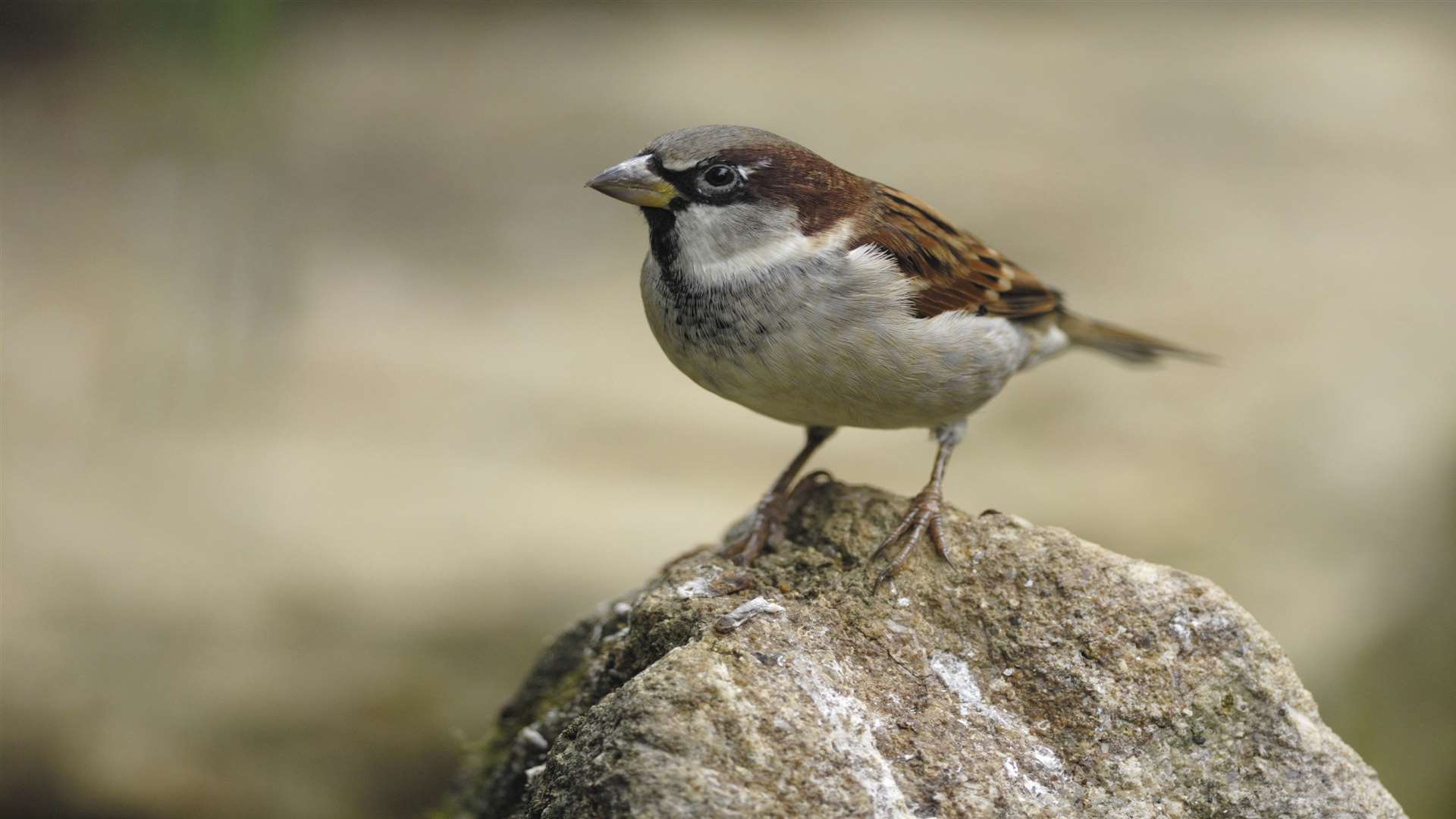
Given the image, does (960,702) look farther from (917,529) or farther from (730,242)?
(730,242)

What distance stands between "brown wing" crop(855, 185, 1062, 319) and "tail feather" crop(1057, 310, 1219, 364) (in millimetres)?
484

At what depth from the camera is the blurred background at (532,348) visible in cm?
627

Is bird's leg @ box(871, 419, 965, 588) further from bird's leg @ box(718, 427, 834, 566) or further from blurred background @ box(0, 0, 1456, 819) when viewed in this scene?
blurred background @ box(0, 0, 1456, 819)

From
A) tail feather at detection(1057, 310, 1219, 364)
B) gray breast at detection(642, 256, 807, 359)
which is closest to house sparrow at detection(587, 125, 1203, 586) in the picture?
gray breast at detection(642, 256, 807, 359)

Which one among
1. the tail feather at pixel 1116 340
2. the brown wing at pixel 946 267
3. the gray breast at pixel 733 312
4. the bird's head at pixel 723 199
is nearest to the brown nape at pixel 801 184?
the bird's head at pixel 723 199

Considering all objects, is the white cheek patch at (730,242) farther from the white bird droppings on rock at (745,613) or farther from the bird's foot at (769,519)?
the white bird droppings on rock at (745,613)

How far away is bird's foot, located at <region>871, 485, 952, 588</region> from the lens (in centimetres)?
327

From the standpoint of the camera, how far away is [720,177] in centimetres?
349

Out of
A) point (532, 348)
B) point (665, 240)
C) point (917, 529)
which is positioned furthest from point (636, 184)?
point (532, 348)

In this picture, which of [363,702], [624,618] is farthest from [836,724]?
[363,702]

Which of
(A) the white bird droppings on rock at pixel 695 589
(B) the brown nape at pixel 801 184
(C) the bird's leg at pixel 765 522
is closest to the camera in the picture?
(A) the white bird droppings on rock at pixel 695 589

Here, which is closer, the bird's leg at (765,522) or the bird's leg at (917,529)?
the bird's leg at (917,529)

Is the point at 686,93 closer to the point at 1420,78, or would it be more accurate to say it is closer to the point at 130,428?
the point at 130,428

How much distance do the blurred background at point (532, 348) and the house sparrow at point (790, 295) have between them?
2294 mm
